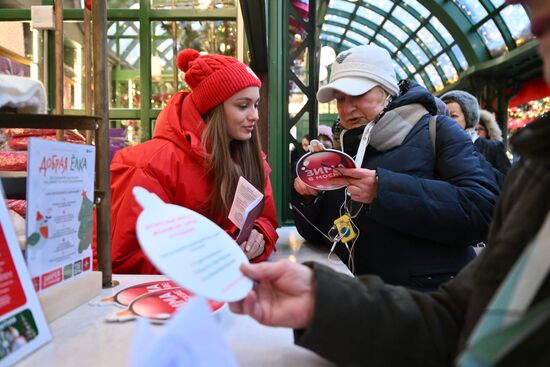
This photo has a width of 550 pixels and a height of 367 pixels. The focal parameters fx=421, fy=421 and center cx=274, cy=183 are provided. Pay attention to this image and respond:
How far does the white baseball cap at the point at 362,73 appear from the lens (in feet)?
5.87

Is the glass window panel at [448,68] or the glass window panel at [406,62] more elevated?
the glass window panel at [406,62]

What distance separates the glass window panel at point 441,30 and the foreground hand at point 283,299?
13.5 m

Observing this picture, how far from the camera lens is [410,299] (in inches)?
27.3

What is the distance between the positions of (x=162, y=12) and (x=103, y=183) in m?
3.54

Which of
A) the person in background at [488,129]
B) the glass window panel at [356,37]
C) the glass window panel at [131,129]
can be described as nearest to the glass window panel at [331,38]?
the glass window panel at [356,37]

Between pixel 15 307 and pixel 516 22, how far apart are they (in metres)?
11.3

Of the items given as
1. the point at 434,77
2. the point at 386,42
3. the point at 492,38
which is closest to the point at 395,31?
the point at 386,42

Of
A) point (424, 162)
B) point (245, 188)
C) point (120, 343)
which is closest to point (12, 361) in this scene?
point (120, 343)

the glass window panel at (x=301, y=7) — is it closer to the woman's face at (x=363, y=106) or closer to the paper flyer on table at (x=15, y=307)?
the woman's face at (x=363, y=106)

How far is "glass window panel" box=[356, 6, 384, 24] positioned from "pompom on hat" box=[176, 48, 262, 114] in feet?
49.8

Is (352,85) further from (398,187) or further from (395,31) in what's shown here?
(395,31)

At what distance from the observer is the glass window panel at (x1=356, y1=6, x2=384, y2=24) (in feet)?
51.3

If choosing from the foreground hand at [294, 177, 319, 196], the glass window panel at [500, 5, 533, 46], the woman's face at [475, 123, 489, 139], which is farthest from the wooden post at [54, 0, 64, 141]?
the glass window panel at [500, 5, 533, 46]

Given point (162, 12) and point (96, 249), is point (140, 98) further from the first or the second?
point (96, 249)
